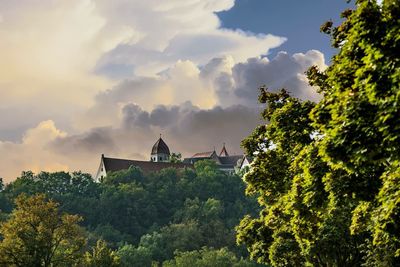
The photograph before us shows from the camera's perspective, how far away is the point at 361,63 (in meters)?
14.4

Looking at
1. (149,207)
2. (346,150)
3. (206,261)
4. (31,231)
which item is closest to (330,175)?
(346,150)

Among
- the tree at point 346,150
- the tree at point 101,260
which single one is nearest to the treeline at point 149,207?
the tree at point 101,260

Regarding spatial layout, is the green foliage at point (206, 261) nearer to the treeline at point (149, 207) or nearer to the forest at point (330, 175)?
the treeline at point (149, 207)

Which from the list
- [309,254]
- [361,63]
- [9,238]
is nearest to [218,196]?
[9,238]

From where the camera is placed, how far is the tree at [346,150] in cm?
1264

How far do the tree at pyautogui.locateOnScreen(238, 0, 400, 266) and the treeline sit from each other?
67.8 m

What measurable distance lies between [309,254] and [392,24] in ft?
47.7

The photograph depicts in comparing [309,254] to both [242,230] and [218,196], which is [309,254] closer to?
[242,230]

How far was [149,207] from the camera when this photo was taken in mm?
122000

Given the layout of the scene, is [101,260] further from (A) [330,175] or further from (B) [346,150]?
(B) [346,150]

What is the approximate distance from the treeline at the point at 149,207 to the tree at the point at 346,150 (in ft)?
222

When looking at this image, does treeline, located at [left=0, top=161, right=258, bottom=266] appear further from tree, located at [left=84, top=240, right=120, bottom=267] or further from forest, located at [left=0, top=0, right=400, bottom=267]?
forest, located at [left=0, top=0, right=400, bottom=267]

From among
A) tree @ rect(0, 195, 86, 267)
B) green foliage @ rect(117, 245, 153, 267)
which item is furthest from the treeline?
tree @ rect(0, 195, 86, 267)

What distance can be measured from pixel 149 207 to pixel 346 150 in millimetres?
110868
